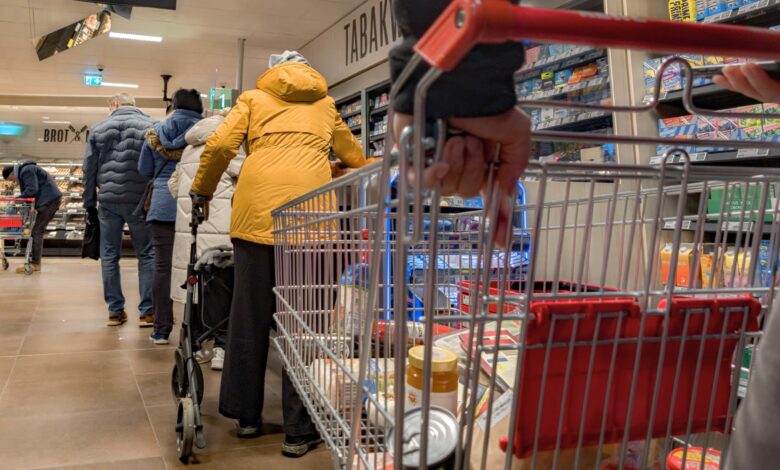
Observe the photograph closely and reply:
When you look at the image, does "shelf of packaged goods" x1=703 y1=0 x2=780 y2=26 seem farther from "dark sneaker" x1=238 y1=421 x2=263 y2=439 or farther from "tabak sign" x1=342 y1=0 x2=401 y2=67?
"tabak sign" x1=342 y1=0 x2=401 y2=67

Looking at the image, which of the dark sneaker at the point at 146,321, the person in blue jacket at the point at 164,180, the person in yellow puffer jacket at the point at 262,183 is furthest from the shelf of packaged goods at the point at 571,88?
the dark sneaker at the point at 146,321

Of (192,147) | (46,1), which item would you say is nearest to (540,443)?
(192,147)

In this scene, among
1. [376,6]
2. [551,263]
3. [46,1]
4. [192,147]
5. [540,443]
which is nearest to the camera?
[540,443]

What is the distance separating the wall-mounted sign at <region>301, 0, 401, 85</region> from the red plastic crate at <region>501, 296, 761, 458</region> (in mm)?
5221

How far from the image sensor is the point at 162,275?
157 inches

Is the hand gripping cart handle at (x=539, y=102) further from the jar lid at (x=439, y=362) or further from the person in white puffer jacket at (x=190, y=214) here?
the person in white puffer jacket at (x=190, y=214)

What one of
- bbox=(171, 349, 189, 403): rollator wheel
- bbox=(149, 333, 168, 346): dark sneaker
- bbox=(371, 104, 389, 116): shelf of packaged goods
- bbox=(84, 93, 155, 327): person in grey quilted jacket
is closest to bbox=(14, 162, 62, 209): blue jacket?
bbox=(84, 93, 155, 327): person in grey quilted jacket

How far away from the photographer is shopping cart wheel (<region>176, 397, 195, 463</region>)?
2145 millimetres

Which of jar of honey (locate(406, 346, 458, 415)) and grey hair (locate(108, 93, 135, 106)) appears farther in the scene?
grey hair (locate(108, 93, 135, 106))

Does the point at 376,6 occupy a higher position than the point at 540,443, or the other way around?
the point at 376,6

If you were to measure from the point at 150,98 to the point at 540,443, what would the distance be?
13290 mm

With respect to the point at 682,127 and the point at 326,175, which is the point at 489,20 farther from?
the point at 682,127

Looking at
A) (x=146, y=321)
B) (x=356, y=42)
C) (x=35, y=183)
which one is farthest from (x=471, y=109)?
(x=35, y=183)

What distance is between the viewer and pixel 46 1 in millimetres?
7031
